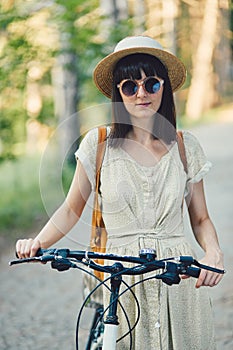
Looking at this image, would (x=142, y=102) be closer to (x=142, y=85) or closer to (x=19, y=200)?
(x=142, y=85)

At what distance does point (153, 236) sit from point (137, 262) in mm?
428

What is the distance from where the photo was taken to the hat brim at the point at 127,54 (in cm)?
341

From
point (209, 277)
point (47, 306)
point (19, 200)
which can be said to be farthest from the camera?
point (19, 200)

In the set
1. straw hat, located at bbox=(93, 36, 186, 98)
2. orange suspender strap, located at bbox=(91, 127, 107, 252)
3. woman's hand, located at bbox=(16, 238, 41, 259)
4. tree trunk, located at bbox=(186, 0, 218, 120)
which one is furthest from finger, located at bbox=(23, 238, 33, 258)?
tree trunk, located at bbox=(186, 0, 218, 120)

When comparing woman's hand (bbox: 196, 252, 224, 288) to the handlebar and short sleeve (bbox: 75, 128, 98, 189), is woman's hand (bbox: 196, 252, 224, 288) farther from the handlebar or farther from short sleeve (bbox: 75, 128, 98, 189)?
short sleeve (bbox: 75, 128, 98, 189)

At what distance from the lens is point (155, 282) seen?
334cm

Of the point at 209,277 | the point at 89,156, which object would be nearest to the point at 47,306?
the point at 89,156

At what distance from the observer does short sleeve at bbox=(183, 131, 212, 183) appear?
3426mm

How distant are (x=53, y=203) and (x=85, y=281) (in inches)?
34.9

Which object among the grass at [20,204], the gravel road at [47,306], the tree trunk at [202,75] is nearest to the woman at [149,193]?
the gravel road at [47,306]

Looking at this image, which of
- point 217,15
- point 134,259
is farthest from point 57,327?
point 217,15

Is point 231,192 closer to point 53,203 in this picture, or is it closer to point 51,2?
point 51,2

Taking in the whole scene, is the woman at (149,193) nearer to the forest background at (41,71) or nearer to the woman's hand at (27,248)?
the woman's hand at (27,248)

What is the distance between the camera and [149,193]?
3.34m
